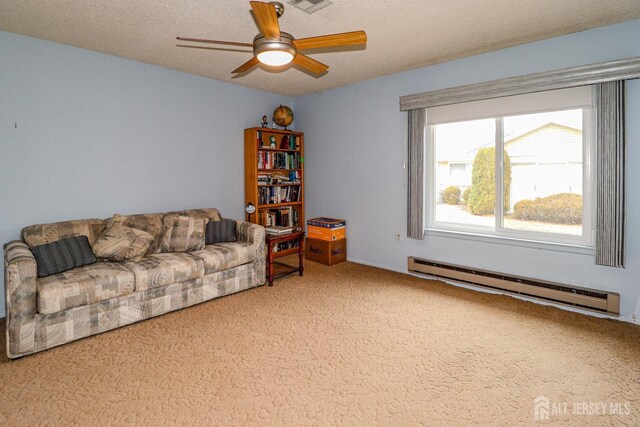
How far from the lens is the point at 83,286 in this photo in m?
2.74

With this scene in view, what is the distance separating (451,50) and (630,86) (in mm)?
1554

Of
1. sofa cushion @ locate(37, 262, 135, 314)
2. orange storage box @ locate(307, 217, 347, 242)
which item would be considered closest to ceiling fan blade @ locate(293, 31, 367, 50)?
sofa cushion @ locate(37, 262, 135, 314)

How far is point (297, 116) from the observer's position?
18.9 feet

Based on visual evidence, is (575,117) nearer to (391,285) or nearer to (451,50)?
(451,50)

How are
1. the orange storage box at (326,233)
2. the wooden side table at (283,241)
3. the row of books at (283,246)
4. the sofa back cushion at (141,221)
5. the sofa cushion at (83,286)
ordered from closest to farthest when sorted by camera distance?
1. the sofa cushion at (83,286)
2. the sofa back cushion at (141,221)
3. the wooden side table at (283,241)
4. the orange storage box at (326,233)
5. the row of books at (283,246)

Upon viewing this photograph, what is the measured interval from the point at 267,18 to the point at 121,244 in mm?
2441

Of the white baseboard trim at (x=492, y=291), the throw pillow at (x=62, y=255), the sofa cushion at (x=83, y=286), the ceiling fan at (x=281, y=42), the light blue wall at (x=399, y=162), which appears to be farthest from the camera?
the white baseboard trim at (x=492, y=291)

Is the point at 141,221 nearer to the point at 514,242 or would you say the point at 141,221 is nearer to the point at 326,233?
the point at 326,233

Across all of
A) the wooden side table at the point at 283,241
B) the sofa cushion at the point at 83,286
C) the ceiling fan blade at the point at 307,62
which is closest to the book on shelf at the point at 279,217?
the wooden side table at the point at 283,241

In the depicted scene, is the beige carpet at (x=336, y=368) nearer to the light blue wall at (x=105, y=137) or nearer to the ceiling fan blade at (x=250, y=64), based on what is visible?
the light blue wall at (x=105, y=137)

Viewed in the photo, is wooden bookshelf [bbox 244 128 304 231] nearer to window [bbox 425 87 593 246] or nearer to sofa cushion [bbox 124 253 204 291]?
sofa cushion [bbox 124 253 204 291]

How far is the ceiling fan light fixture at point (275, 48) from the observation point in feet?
7.88

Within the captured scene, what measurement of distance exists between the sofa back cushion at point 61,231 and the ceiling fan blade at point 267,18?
2548 millimetres

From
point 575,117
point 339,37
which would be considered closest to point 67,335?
point 339,37
